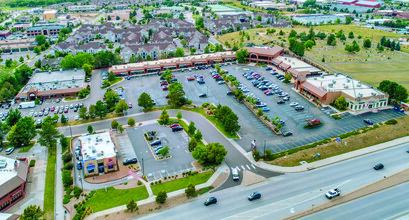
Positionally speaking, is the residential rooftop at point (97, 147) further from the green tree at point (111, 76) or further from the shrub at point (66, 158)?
the green tree at point (111, 76)

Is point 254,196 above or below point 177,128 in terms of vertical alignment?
below

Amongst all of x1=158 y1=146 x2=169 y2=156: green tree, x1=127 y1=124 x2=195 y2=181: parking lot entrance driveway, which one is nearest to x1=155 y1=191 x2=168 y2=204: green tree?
x1=127 y1=124 x2=195 y2=181: parking lot entrance driveway

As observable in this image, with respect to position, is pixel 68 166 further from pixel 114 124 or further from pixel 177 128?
pixel 177 128

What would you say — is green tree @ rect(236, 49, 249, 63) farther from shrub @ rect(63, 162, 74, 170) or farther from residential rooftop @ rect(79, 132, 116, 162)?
shrub @ rect(63, 162, 74, 170)

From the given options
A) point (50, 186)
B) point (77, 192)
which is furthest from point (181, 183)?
point (50, 186)

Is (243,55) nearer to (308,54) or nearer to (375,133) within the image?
(308,54)

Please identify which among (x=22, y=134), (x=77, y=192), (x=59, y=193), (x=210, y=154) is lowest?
(x=59, y=193)

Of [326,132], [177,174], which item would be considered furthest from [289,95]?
[177,174]
